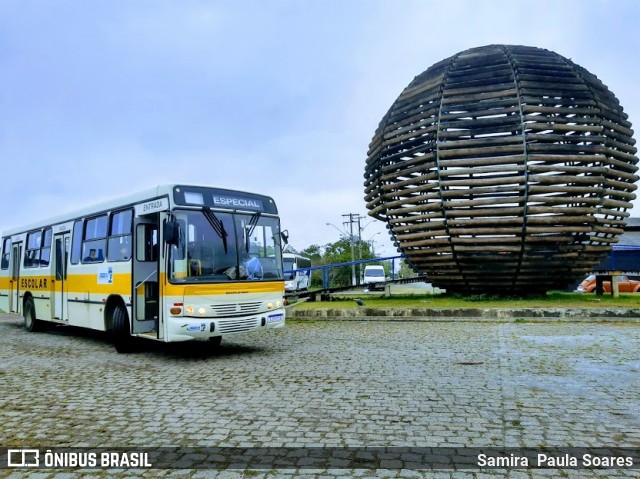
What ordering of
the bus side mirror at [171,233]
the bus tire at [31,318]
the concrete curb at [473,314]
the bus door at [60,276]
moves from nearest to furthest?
the bus side mirror at [171,233] < the bus door at [60,276] < the concrete curb at [473,314] < the bus tire at [31,318]

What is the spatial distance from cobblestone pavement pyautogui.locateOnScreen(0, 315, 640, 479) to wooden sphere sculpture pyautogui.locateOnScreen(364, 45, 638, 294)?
13.4 ft

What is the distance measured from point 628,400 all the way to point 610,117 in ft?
36.6

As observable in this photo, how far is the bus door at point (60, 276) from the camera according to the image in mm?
12047

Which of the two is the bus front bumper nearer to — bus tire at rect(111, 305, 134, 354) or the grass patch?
bus tire at rect(111, 305, 134, 354)

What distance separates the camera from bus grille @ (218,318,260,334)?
28.9 feet

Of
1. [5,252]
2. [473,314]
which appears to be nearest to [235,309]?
[473,314]

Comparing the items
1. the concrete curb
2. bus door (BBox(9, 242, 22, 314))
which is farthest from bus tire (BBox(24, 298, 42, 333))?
the concrete curb

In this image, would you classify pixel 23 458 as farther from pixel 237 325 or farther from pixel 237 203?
pixel 237 203

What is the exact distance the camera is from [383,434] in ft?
16.0

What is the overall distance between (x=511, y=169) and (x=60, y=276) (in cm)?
1079

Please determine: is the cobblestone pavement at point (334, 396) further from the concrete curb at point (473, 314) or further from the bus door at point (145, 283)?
the concrete curb at point (473, 314)

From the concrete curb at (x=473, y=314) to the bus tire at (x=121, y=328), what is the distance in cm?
632

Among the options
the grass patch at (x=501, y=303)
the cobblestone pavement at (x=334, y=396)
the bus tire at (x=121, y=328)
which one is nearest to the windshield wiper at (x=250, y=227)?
the cobblestone pavement at (x=334, y=396)

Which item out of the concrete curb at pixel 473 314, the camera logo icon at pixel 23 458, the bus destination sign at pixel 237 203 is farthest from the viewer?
the concrete curb at pixel 473 314
